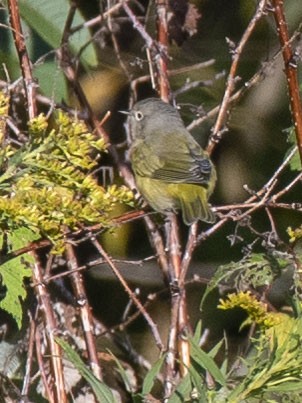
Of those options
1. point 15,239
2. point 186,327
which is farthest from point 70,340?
point 15,239

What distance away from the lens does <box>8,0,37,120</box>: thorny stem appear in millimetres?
3182

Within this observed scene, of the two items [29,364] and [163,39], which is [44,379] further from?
[163,39]

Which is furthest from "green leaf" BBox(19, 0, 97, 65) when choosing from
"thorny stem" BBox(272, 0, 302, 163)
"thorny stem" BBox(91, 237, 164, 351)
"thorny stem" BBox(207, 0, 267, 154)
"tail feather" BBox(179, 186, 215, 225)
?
"thorny stem" BBox(272, 0, 302, 163)

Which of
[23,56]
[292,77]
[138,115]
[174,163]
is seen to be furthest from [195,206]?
[292,77]

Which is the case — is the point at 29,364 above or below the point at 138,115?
below

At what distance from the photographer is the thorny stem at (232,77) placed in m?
3.25

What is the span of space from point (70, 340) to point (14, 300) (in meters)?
1.23

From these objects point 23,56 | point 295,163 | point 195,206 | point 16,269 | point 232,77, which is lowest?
point 195,206

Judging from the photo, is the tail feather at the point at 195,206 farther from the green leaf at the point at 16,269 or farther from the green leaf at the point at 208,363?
the green leaf at the point at 208,363

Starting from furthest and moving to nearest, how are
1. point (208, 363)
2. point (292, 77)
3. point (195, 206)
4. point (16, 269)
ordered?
point (195, 206), point (292, 77), point (16, 269), point (208, 363)

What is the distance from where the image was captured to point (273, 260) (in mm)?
2867

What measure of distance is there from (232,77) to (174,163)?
101 cm

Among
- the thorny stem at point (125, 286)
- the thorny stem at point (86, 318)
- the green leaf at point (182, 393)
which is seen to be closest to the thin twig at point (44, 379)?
the thorny stem at point (86, 318)

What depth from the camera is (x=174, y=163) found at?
4285mm
